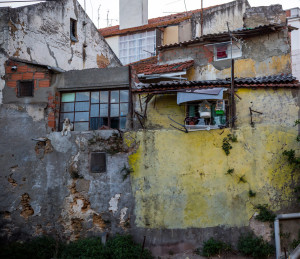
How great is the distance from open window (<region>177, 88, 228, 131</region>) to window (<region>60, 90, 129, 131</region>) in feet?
7.40

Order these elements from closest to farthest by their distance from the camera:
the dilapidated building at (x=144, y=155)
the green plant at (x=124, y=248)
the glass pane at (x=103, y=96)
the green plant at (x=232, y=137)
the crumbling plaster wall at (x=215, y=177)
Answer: the green plant at (x=124, y=248) → the crumbling plaster wall at (x=215, y=177) → the dilapidated building at (x=144, y=155) → the green plant at (x=232, y=137) → the glass pane at (x=103, y=96)

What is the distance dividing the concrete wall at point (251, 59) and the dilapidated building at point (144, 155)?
3922 millimetres

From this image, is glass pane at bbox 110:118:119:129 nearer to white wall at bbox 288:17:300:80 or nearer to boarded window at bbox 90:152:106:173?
boarded window at bbox 90:152:106:173

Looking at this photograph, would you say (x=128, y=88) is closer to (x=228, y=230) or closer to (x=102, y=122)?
(x=102, y=122)

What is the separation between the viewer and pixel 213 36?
17.1 m

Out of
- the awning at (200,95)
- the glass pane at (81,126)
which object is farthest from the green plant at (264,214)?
the glass pane at (81,126)

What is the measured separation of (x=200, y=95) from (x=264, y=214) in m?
4.11

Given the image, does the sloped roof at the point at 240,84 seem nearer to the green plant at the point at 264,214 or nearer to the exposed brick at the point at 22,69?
the green plant at the point at 264,214

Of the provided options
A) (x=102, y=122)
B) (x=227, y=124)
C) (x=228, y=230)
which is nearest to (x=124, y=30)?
(x=102, y=122)

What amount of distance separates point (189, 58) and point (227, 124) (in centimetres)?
635

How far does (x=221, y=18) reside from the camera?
73.4 feet

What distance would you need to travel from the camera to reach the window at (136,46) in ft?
75.3

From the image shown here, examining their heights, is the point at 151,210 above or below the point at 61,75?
Answer: below

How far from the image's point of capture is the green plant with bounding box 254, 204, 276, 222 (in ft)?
39.2
